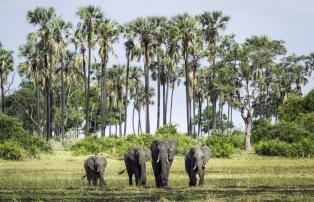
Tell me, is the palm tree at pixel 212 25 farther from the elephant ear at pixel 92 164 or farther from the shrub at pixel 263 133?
the elephant ear at pixel 92 164

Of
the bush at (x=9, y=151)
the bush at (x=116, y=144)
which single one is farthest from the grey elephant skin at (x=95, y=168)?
the bush at (x=116, y=144)

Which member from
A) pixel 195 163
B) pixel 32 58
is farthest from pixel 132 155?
pixel 32 58

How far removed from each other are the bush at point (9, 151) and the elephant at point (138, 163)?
26562 millimetres

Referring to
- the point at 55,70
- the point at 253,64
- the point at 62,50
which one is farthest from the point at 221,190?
the point at 55,70

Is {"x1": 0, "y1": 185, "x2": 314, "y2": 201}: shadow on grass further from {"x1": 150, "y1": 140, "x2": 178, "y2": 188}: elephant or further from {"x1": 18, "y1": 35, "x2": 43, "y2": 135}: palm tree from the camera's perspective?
{"x1": 18, "y1": 35, "x2": 43, "y2": 135}: palm tree

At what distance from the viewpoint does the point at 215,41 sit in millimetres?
93375

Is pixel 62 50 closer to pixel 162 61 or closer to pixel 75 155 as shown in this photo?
pixel 162 61

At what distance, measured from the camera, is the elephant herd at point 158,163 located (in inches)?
1147

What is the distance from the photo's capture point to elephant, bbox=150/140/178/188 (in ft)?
94.6

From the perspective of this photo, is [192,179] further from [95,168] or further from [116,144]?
[116,144]

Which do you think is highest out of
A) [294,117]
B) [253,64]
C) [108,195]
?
[253,64]

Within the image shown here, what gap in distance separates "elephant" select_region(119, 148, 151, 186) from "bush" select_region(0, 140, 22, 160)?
2656 centimetres

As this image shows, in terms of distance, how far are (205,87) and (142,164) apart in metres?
87.8

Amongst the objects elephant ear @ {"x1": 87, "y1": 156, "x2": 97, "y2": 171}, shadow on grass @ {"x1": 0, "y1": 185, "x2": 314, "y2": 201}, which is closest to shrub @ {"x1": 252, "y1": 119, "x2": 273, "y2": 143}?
elephant ear @ {"x1": 87, "y1": 156, "x2": 97, "y2": 171}
